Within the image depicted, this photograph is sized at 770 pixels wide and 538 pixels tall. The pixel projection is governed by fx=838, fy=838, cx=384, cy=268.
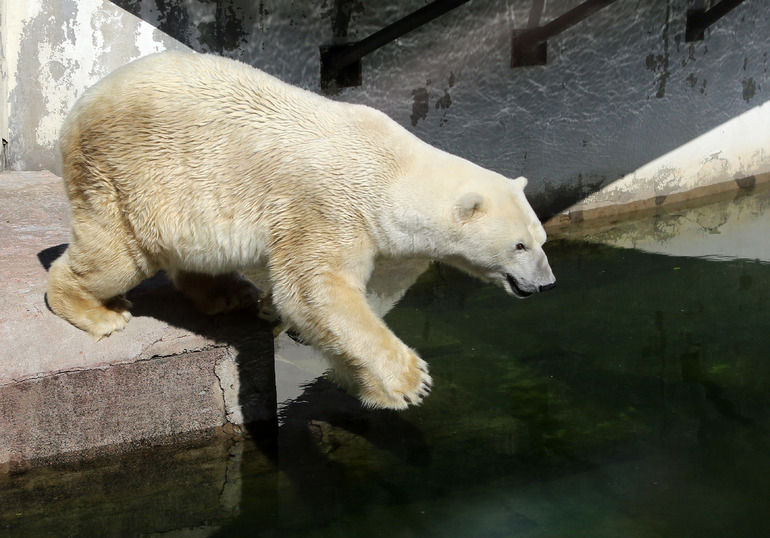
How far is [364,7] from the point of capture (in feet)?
18.1

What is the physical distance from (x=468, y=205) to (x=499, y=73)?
339cm

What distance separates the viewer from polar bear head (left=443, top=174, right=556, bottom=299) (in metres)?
3.00

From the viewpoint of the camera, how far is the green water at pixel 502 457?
2.95 m

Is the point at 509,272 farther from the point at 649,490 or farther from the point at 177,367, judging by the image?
the point at 177,367

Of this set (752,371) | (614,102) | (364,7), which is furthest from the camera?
(614,102)

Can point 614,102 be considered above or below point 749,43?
below

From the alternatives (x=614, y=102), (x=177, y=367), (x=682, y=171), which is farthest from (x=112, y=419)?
(x=682, y=171)

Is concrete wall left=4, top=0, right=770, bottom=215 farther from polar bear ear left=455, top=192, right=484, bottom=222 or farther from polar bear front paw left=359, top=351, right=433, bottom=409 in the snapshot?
polar bear front paw left=359, top=351, right=433, bottom=409

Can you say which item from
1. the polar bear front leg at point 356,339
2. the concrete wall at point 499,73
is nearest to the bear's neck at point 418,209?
the polar bear front leg at point 356,339

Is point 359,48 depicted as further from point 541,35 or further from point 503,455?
point 503,455

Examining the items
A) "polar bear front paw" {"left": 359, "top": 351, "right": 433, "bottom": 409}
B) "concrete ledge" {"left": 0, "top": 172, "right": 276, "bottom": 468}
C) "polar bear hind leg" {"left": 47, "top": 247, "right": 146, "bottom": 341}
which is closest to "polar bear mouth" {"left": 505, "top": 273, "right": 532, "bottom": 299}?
"polar bear front paw" {"left": 359, "top": 351, "right": 433, "bottom": 409}

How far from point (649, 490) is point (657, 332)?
1.60 metres

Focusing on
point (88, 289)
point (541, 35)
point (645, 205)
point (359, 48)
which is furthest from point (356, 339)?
point (645, 205)

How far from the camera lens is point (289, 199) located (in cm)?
299
